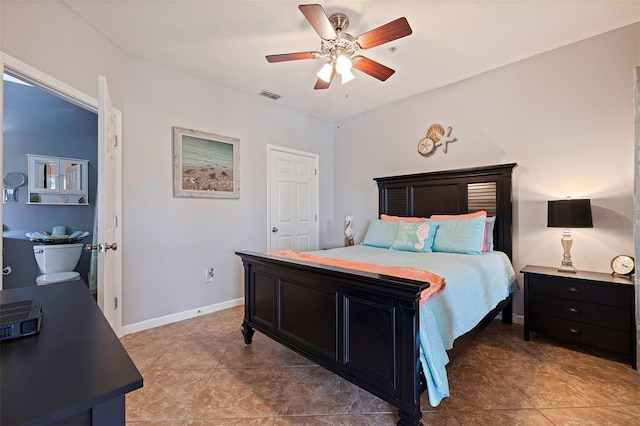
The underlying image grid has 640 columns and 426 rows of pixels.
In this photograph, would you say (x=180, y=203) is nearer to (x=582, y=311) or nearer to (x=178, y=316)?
(x=178, y=316)

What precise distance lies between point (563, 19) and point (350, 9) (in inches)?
68.8

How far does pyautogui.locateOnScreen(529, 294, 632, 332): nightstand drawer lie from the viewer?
2191mm

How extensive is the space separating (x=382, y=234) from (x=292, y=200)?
1.52m

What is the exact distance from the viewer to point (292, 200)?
14.3 ft

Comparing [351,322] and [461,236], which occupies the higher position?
[461,236]

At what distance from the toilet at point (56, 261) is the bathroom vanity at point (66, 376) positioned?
10.3 ft

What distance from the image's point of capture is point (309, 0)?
2.12 metres

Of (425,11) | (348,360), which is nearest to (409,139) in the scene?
(425,11)

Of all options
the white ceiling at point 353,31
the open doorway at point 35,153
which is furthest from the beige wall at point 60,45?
the open doorway at point 35,153

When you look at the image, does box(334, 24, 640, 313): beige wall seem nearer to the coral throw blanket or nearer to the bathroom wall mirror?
the coral throw blanket

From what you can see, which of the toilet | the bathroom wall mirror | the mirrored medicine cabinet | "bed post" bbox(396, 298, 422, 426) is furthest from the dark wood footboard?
the bathroom wall mirror

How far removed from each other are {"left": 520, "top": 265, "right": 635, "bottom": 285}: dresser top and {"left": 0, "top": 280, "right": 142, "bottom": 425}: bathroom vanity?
3.04 metres

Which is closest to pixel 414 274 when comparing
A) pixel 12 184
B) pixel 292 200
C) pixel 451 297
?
pixel 451 297

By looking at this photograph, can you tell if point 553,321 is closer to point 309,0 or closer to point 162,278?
point 309,0
